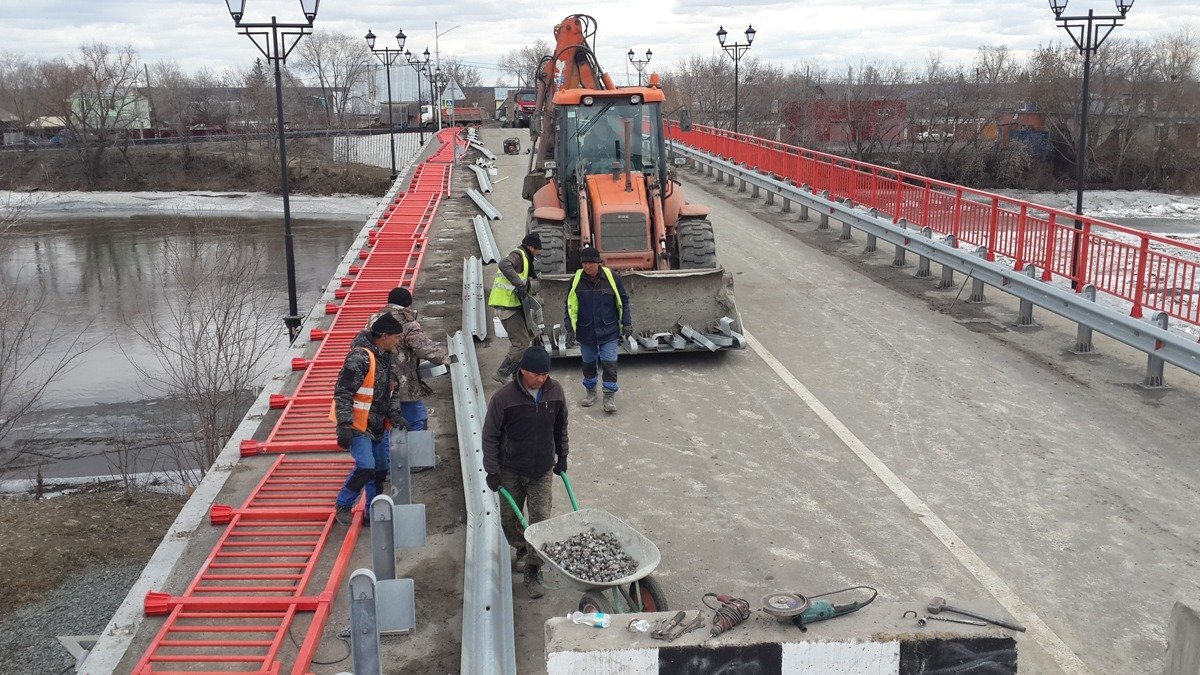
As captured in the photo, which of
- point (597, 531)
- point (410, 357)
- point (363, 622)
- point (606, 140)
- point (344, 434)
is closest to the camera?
point (363, 622)

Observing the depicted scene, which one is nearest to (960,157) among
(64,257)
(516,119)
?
(516,119)

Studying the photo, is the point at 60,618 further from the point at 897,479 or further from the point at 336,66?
the point at 336,66

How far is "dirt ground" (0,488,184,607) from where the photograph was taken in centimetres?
1393

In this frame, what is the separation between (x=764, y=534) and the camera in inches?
306

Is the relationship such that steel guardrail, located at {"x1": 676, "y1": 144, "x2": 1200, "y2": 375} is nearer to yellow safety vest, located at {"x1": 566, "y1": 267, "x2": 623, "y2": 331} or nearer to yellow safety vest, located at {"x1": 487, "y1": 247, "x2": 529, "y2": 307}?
yellow safety vest, located at {"x1": 566, "y1": 267, "x2": 623, "y2": 331}

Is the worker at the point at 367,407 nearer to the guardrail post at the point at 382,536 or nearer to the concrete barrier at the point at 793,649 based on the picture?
the guardrail post at the point at 382,536

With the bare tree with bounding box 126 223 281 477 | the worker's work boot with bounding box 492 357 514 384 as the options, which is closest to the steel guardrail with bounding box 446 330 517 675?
the worker's work boot with bounding box 492 357 514 384

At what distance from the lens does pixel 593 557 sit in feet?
19.7

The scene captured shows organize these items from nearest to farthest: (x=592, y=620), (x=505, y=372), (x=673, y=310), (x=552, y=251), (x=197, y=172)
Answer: (x=592, y=620), (x=505, y=372), (x=673, y=310), (x=552, y=251), (x=197, y=172)

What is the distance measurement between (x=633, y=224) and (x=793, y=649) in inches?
329

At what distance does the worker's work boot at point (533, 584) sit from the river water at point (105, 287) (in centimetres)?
1734

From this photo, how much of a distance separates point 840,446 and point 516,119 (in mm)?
45228

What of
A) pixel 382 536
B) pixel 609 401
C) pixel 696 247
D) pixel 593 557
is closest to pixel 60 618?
pixel 609 401

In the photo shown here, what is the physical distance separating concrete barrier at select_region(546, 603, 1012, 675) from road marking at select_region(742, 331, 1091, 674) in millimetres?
1509
